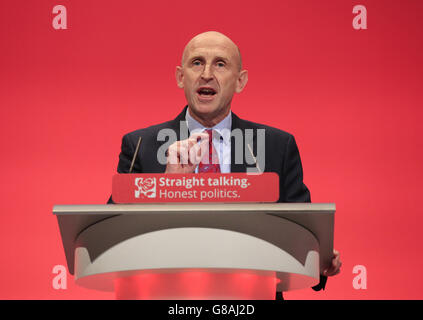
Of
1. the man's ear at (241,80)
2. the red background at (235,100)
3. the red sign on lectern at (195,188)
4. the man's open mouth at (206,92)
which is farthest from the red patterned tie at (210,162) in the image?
the red background at (235,100)

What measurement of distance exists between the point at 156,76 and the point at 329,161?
2.55ft

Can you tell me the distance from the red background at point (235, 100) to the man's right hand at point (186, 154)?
4.07 feet

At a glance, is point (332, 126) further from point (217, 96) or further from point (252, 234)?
point (252, 234)

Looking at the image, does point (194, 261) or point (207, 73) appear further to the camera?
point (207, 73)

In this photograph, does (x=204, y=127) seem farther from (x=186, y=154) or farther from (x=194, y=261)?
(x=194, y=261)

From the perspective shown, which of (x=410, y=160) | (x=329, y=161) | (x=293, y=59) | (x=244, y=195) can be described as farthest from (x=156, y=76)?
(x=244, y=195)

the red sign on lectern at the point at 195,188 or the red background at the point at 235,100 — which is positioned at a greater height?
the red background at the point at 235,100

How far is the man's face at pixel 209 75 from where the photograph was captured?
232cm

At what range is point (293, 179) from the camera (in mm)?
2227

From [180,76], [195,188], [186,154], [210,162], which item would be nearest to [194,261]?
[195,188]

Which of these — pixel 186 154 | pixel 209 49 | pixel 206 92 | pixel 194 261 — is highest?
pixel 209 49

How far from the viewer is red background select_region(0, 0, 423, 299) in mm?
2926

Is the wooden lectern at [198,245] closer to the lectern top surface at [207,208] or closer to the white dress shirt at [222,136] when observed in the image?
the lectern top surface at [207,208]

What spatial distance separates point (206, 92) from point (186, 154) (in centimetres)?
61
